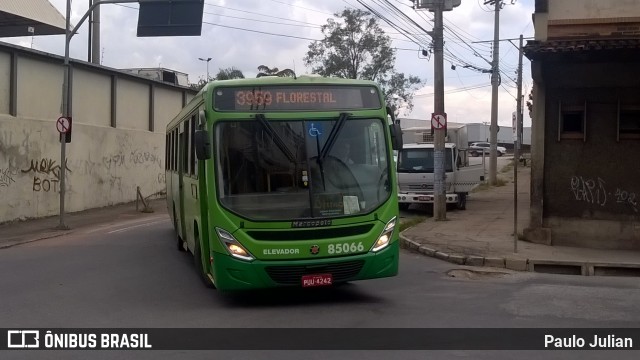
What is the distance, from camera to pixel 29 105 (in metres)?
22.5

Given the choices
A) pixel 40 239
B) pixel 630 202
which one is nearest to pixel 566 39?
pixel 630 202

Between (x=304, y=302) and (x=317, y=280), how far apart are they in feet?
2.50

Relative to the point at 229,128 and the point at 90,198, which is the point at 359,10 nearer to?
the point at 90,198

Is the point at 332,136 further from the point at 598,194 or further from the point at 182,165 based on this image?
the point at 598,194

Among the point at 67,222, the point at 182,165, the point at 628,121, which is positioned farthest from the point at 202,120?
the point at 67,222

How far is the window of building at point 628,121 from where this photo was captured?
50.8 ft

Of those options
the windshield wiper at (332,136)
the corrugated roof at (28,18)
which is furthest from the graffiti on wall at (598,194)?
the corrugated roof at (28,18)

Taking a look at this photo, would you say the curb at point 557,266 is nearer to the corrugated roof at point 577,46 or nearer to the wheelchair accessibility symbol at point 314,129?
the corrugated roof at point 577,46

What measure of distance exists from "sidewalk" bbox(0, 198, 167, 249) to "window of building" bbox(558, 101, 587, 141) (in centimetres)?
1313

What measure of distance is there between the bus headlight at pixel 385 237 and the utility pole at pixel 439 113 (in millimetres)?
11334

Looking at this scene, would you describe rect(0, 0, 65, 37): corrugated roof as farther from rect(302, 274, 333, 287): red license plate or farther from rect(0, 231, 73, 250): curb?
rect(302, 274, 333, 287): red license plate

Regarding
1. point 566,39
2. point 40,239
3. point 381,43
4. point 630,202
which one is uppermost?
point 381,43

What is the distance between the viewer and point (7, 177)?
20953 mm

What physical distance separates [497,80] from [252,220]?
2978cm
